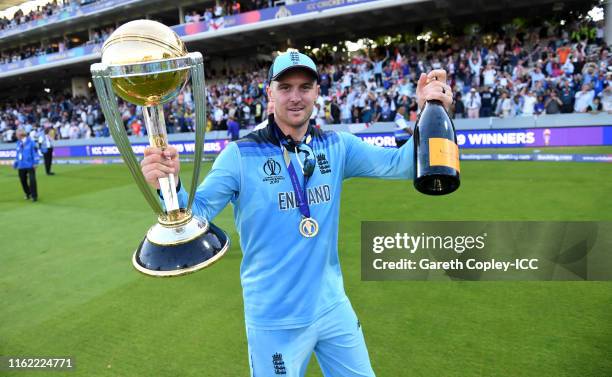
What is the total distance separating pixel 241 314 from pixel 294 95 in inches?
114

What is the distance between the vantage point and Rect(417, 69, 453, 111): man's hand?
2.04m

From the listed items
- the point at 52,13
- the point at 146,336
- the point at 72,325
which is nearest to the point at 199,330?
the point at 146,336

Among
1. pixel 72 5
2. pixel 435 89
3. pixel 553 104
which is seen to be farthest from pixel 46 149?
pixel 72 5

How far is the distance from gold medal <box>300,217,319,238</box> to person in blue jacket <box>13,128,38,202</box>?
11.3m

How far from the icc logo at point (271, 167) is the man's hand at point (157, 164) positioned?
0.54 m

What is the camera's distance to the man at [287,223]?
6.93 feet

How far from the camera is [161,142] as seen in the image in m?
1.70

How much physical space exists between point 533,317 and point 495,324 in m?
0.38

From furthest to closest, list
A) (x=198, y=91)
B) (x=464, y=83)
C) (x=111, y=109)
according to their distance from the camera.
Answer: (x=464, y=83) < (x=198, y=91) < (x=111, y=109)

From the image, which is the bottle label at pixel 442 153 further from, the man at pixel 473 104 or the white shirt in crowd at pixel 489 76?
the white shirt in crowd at pixel 489 76

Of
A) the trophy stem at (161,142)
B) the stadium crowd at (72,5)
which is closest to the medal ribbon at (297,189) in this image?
the trophy stem at (161,142)

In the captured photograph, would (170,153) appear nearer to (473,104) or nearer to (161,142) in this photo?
(161,142)

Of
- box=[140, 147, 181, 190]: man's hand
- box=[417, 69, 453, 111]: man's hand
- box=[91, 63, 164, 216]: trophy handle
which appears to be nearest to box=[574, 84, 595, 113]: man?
box=[417, 69, 453, 111]: man's hand

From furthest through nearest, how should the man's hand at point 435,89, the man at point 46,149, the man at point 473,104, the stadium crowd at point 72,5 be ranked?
the stadium crowd at point 72,5 < the man at point 46,149 < the man at point 473,104 < the man's hand at point 435,89
